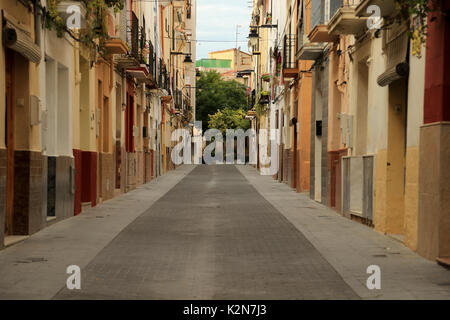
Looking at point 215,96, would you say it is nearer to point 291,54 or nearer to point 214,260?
point 291,54

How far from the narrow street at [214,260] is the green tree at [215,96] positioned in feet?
192

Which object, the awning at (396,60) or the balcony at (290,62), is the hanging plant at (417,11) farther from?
the balcony at (290,62)

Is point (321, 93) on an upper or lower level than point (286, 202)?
upper

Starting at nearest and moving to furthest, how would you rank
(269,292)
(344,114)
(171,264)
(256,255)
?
(269,292) → (171,264) → (256,255) → (344,114)

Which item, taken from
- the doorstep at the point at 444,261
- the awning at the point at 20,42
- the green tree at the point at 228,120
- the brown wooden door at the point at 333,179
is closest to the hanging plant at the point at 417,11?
the doorstep at the point at 444,261

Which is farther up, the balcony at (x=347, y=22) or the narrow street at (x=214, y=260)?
the balcony at (x=347, y=22)

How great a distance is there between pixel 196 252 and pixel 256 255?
86 cm

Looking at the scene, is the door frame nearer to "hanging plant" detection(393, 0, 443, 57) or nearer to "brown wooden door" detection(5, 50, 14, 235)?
"brown wooden door" detection(5, 50, 14, 235)

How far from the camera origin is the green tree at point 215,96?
73.5m

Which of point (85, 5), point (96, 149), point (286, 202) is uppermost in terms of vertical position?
point (85, 5)

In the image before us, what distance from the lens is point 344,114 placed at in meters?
15.5

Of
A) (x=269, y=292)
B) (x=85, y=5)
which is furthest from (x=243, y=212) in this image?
(x=269, y=292)
